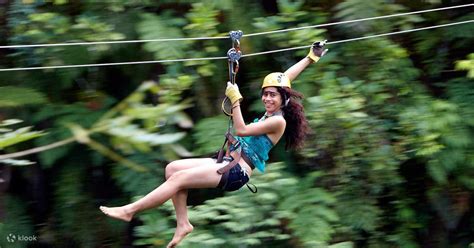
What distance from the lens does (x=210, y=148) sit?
614 centimetres

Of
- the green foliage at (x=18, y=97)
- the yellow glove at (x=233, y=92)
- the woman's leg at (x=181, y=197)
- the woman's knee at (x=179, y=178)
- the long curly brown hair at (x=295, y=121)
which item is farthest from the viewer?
the green foliage at (x=18, y=97)

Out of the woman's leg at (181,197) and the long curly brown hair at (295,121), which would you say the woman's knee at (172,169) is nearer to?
the woman's leg at (181,197)

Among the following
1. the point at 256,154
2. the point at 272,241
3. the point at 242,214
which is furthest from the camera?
the point at 272,241

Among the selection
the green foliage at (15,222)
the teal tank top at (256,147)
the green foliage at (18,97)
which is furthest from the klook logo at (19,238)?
the teal tank top at (256,147)

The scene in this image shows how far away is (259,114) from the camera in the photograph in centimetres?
662

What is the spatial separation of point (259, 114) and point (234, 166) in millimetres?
2019

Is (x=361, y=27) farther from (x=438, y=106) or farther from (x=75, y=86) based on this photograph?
(x=75, y=86)

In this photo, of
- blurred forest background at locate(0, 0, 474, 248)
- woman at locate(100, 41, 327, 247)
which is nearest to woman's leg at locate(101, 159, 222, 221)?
woman at locate(100, 41, 327, 247)

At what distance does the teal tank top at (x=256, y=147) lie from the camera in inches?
186

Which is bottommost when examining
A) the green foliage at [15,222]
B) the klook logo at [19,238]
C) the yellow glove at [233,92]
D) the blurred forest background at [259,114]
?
the klook logo at [19,238]

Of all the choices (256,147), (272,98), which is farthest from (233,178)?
(272,98)

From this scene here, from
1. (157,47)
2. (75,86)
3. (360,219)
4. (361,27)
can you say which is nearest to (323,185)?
(360,219)

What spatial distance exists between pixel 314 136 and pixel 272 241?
83 cm

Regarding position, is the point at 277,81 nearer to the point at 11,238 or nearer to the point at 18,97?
the point at 18,97
